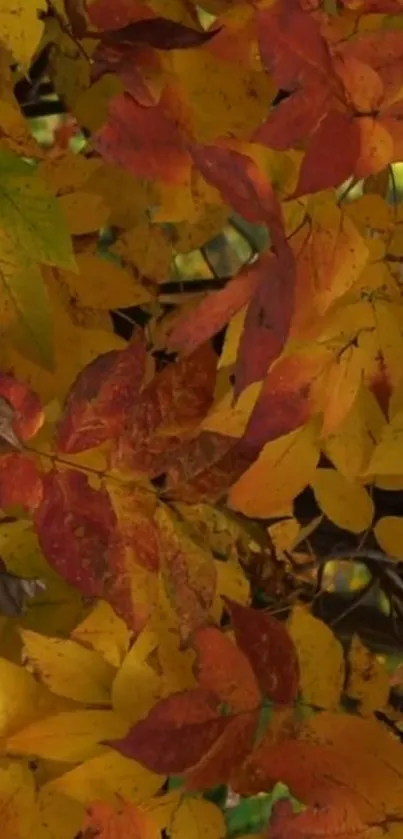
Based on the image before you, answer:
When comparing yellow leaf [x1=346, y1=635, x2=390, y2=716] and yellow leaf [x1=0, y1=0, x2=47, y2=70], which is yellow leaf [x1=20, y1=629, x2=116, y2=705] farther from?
yellow leaf [x1=0, y1=0, x2=47, y2=70]

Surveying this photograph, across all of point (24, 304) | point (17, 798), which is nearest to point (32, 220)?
point (24, 304)

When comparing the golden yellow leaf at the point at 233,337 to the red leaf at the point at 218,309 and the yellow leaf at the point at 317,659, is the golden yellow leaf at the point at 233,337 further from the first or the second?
the yellow leaf at the point at 317,659

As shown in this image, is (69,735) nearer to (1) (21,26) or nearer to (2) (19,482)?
(2) (19,482)

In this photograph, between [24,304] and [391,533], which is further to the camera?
[391,533]

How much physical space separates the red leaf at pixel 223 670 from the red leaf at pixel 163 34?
234 millimetres

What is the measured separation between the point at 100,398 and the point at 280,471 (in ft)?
0.26

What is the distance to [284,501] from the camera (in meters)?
0.37

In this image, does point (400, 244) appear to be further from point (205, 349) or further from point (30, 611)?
point (30, 611)

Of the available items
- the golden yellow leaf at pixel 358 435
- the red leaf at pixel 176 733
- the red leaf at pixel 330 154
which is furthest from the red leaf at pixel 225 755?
the red leaf at pixel 330 154

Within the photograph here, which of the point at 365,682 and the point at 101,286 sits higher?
the point at 101,286

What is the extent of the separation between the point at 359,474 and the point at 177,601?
0.31ft

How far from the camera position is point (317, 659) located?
0.40m

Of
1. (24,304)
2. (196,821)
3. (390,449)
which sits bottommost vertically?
(196,821)

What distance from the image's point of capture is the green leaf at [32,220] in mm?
311
